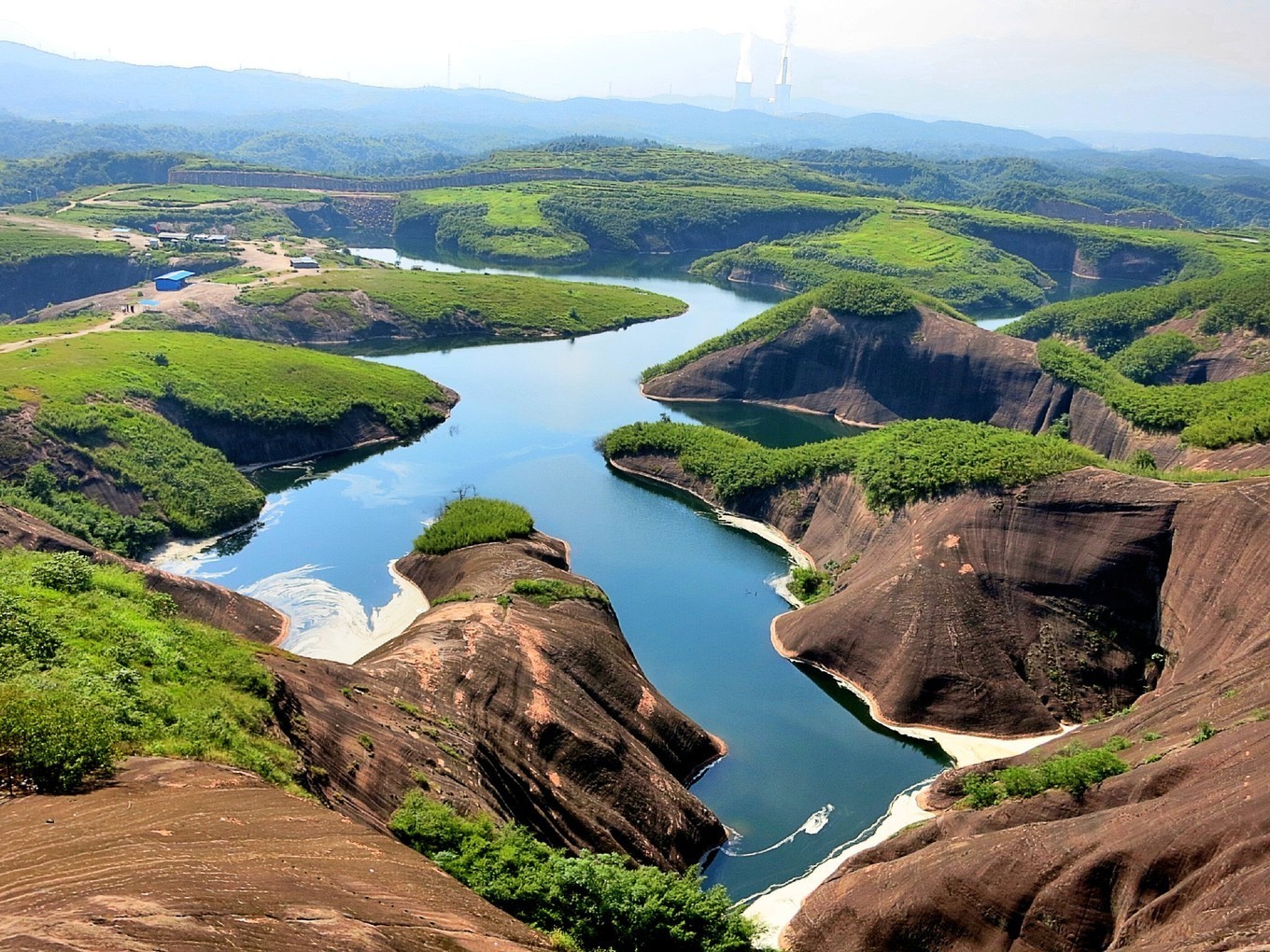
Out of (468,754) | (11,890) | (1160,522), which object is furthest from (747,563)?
(11,890)

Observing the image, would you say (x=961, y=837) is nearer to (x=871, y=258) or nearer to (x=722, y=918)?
(x=722, y=918)

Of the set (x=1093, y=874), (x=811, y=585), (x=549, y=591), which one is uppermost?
(x=1093, y=874)

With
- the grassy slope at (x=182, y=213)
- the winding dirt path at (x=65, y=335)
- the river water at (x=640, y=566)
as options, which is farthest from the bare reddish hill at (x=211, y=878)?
the grassy slope at (x=182, y=213)

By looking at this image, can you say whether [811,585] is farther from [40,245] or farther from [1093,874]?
[40,245]

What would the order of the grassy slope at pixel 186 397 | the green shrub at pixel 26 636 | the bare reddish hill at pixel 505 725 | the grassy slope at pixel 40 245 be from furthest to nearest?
1. the grassy slope at pixel 40 245
2. the grassy slope at pixel 186 397
3. the bare reddish hill at pixel 505 725
4. the green shrub at pixel 26 636

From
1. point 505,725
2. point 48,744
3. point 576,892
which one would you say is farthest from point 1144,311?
point 48,744

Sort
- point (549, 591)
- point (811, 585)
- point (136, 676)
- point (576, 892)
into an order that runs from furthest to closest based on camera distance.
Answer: point (811, 585) < point (549, 591) < point (136, 676) < point (576, 892)

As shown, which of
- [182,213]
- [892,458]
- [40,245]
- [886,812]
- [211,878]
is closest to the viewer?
[211,878]

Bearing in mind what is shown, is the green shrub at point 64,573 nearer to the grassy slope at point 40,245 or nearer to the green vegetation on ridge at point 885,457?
the green vegetation on ridge at point 885,457
